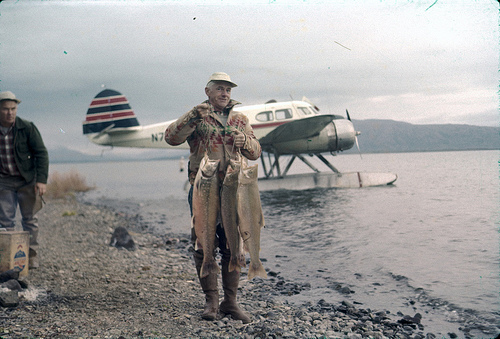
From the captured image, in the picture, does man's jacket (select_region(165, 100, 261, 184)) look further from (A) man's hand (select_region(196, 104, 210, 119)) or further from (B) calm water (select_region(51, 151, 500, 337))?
(B) calm water (select_region(51, 151, 500, 337))

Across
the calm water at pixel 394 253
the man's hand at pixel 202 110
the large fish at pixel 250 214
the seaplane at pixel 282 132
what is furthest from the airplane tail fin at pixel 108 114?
the large fish at pixel 250 214

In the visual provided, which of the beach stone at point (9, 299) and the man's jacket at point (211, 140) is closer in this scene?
the man's jacket at point (211, 140)

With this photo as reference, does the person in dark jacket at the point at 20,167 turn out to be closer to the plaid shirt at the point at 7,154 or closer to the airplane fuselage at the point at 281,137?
the plaid shirt at the point at 7,154

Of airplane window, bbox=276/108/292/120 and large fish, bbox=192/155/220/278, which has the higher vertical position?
airplane window, bbox=276/108/292/120

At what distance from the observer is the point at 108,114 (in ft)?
59.7

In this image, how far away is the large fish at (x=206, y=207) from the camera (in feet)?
9.72

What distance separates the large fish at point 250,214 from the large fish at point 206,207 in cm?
23

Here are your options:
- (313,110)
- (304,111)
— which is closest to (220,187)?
(304,111)

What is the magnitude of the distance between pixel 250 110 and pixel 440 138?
12573 cm

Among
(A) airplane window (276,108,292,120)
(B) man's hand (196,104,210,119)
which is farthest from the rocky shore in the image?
(A) airplane window (276,108,292,120)

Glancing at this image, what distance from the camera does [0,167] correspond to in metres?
4.49

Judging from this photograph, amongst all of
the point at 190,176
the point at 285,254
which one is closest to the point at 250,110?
the point at 285,254

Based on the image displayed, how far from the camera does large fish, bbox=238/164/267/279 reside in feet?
9.70

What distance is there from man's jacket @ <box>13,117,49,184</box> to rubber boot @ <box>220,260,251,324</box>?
312 centimetres
